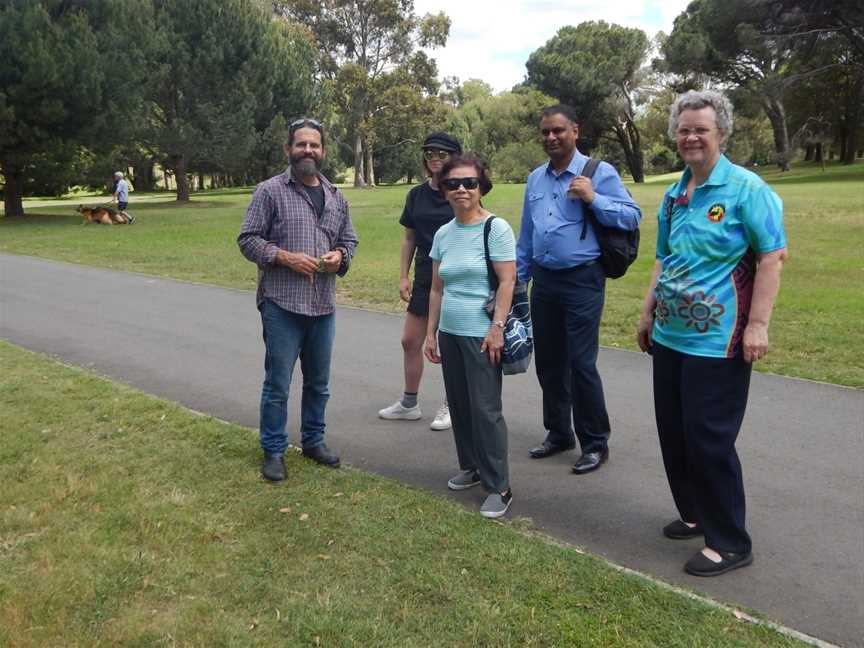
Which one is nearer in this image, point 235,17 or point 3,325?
point 3,325

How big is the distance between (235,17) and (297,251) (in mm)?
34121

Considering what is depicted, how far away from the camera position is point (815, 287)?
10930mm

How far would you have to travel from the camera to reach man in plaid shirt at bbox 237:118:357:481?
4496 millimetres

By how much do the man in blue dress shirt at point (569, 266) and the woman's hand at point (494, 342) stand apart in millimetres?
711

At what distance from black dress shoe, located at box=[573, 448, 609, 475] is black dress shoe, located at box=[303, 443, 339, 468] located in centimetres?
146

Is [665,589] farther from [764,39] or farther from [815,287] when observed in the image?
[764,39]

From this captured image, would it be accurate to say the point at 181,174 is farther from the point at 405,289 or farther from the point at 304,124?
the point at 304,124

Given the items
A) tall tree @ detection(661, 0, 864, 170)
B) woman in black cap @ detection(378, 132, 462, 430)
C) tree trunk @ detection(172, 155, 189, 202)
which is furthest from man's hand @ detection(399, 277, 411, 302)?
tall tree @ detection(661, 0, 864, 170)

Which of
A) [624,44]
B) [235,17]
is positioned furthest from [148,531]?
[624,44]

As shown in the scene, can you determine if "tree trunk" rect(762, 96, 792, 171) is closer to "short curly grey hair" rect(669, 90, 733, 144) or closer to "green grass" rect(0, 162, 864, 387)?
"green grass" rect(0, 162, 864, 387)

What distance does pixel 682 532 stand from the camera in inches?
155

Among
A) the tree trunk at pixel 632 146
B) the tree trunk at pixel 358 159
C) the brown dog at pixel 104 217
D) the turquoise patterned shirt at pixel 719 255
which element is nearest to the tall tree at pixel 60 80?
the brown dog at pixel 104 217

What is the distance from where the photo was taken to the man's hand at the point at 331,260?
4.56 meters

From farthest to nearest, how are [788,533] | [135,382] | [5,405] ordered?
[135,382] < [5,405] < [788,533]
